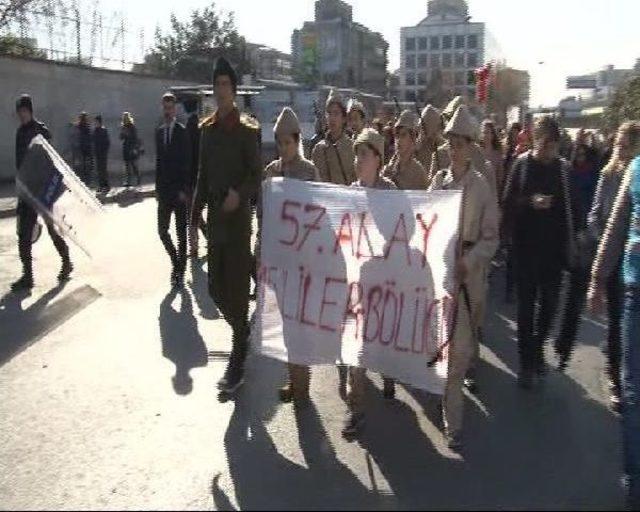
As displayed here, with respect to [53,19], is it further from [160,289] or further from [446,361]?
[446,361]

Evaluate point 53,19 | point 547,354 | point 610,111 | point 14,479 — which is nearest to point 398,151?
point 547,354

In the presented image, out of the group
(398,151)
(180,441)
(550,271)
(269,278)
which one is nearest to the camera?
(180,441)

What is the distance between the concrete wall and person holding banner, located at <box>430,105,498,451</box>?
64.3ft

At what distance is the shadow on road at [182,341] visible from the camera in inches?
223

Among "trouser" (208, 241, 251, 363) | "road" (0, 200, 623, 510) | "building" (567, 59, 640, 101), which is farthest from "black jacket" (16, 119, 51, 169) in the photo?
"building" (567, 59, 640, 101)

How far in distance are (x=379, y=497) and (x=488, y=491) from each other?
51 centimetres

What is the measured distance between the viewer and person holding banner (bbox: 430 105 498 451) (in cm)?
447

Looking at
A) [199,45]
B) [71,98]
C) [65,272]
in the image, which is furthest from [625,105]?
[199,45]

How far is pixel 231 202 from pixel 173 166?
12.7ft

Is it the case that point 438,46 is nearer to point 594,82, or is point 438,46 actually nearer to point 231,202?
point 594,82

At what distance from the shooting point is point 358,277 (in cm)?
473

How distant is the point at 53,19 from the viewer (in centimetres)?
2808

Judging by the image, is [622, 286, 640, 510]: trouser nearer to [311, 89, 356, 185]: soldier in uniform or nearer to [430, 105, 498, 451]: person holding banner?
Result: [430, 105, 498, 451]: person holding banner

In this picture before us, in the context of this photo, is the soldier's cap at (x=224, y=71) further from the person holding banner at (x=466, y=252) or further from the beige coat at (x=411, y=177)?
the person holding banner at (x=466, y=252)
